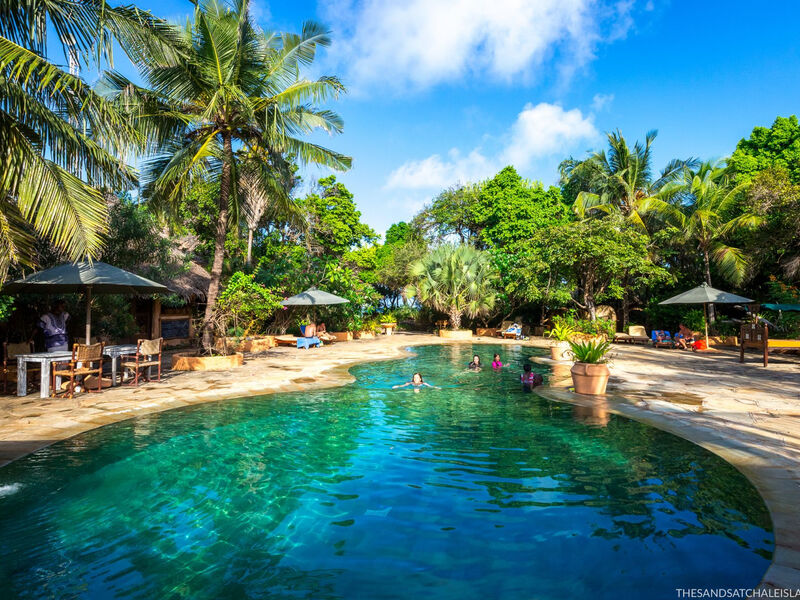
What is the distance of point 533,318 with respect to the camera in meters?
27.2

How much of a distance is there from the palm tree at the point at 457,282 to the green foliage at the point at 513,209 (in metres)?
5.03

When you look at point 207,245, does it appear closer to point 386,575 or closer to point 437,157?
point 386,575

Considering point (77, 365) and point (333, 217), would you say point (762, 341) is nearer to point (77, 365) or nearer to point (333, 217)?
point (77, 365)

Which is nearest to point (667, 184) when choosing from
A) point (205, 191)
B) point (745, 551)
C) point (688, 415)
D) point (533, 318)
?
point (533, 318)

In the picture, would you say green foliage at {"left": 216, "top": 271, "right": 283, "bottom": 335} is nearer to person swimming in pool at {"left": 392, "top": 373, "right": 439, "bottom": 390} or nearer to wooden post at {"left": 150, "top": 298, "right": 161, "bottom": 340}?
wooden post at {"left": 150, "top": 298, "right": 161, "bottom": 340}

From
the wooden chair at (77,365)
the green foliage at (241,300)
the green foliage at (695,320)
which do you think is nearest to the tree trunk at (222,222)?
the green foliage at (241,300)

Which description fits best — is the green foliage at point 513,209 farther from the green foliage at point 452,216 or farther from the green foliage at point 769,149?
the green foliage at point 769,149

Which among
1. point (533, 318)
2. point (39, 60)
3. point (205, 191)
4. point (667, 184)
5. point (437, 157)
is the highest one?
point (437, 157)

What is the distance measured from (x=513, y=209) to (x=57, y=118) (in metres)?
27.2

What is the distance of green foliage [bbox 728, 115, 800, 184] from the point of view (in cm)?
2438

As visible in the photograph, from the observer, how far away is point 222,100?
35.6 feet

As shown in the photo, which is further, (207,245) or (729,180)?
(729,180)

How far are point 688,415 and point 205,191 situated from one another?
837 inches

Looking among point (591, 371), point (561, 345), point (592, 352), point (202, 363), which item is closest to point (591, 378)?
point (591, 371)
